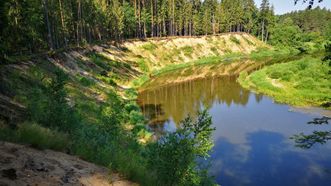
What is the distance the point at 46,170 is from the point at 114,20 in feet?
204

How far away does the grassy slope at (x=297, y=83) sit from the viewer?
1495 inches

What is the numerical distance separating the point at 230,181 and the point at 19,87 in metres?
14.9

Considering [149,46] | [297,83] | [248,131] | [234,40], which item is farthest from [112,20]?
[248,131]

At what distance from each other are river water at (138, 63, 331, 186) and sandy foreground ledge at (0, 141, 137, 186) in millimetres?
4131

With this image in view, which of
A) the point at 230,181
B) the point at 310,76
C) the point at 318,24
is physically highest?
the point at 318,24

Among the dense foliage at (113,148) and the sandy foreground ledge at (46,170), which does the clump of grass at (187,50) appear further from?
the sandy foreground ledge at (46,170)

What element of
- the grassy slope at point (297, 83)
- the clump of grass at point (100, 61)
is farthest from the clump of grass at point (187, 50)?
the clump of grass at point (100, 61)

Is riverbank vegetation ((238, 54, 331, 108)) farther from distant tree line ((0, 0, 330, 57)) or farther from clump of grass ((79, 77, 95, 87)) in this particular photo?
distant tree line ((0, 0, 330, 57))

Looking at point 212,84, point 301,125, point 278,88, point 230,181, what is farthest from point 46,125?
point 212,84

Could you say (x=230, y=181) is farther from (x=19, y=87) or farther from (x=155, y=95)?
(x=155, y=95)

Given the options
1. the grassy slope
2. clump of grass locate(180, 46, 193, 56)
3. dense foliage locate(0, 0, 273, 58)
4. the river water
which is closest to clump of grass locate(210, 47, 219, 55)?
clump of grass locate(180, 46, 193, 56)

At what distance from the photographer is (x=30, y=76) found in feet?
84.5

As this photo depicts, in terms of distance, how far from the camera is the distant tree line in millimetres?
38525

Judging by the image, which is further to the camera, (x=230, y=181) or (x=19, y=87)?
(x=19, y=87)
